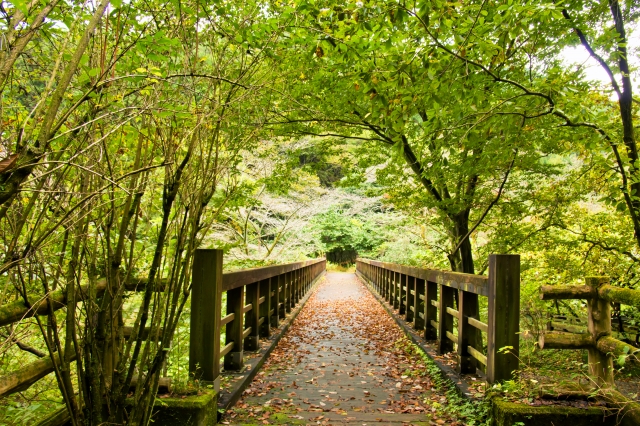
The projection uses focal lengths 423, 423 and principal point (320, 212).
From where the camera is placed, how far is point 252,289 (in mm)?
4902

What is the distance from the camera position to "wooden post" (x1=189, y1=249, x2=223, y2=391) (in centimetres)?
322

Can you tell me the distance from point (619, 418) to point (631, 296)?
0.81 metres

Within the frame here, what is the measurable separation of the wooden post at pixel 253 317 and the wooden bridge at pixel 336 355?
0.04 feet

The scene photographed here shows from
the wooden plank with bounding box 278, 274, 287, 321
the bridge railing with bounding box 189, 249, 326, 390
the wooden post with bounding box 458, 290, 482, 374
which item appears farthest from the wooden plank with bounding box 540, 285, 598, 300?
the wooden plank with bounding box 278, 274, 287, 321

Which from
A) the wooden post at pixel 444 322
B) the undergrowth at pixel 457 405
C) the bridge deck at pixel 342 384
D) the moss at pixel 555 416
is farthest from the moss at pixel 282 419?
the wooden post at pixel 444 322

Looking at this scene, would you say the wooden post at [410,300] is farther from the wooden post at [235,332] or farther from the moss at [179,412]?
the moss at [179,412]

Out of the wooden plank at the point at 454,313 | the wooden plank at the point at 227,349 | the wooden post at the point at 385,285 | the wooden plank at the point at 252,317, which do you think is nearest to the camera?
the wooden plank at the point at 227,349

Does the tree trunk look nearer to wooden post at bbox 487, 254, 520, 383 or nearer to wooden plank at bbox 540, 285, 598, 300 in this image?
wooden post at bbox 487, 254, 520, 383

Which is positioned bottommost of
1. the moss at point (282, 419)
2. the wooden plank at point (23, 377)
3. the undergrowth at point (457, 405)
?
the moss at point (282, 419)

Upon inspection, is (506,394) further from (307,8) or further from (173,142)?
(307,8)

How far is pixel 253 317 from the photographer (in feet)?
16.3

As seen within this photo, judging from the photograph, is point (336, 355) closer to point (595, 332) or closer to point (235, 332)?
point (235, 332)

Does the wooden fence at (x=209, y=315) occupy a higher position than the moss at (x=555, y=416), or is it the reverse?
the wooden fence at (x=209, y=315)

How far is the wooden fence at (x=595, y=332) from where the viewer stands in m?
2.88
